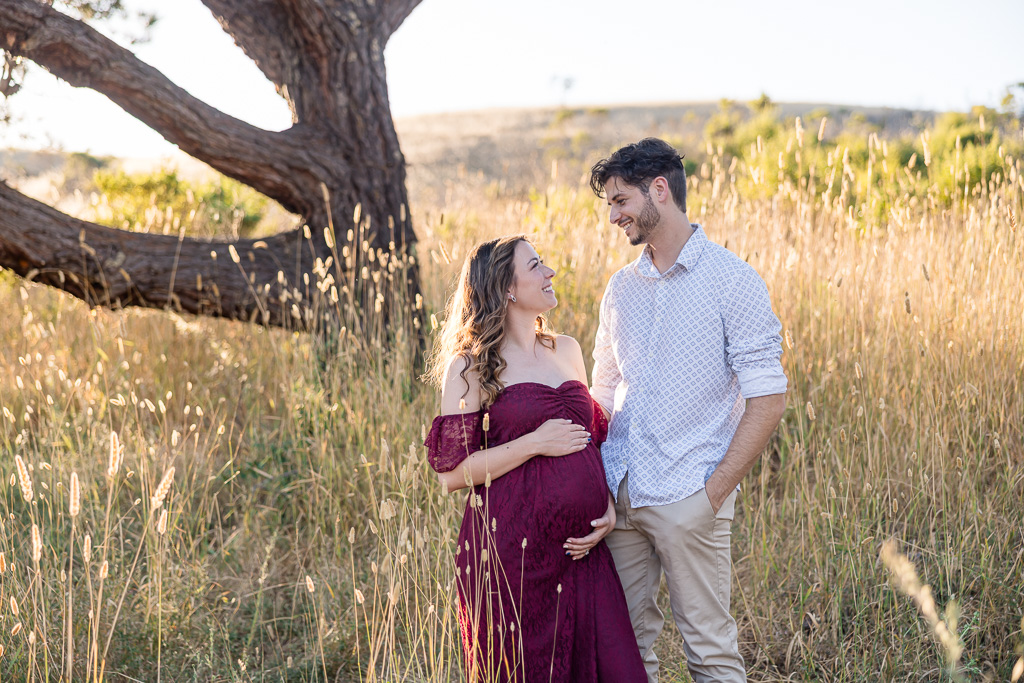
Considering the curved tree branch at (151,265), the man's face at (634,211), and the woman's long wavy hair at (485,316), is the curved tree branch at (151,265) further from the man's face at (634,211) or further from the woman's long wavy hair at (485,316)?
the man's face at (634,211)

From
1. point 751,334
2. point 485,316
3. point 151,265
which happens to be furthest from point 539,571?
point 151,265

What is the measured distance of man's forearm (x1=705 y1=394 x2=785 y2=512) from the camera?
2.36m

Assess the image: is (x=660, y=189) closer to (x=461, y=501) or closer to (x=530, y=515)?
(x=530, y=515)

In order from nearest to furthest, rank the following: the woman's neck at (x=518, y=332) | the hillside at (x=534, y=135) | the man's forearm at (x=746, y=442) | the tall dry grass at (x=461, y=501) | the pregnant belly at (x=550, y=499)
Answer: the man's forearm at (x=746, y=442), the pregnant belly at (x=550, y=499), the woman's neck at (x=518, y=332), the tall dry grass at (x=461, y=501), the hillside at (x=534, y=135)

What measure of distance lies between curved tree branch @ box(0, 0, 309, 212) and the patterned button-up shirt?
278 cm

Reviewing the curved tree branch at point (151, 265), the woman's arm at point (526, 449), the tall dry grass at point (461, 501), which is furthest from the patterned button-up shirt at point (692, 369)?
the curved tree branch at point (151, 265)

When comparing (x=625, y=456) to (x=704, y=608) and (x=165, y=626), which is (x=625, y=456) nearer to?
(x=704, y=608)

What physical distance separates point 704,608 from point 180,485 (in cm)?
275

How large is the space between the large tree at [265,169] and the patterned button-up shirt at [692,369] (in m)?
1.84

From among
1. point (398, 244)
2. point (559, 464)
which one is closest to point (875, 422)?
point (559, 464)

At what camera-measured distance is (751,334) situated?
2.41m

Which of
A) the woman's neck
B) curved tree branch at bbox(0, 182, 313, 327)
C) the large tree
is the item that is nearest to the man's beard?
the woman's neck

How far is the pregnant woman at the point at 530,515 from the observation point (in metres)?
2.49

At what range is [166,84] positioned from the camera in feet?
13.8
